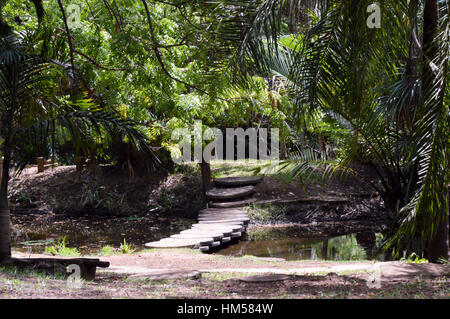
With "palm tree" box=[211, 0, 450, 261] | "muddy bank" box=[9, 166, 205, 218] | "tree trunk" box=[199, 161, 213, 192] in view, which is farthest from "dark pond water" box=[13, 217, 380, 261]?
"palm tree" box=[211, 0, 450, 261]

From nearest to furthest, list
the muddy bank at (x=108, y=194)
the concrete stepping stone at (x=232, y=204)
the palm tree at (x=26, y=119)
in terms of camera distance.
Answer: the palm tree at (x=26, y=119) < the concrete stepping stone at (x=232, y=204) < the muddy bank at (x=108, y=194)

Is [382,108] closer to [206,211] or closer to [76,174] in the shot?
[206,211]

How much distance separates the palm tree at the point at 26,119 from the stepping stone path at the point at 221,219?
14.5 feet

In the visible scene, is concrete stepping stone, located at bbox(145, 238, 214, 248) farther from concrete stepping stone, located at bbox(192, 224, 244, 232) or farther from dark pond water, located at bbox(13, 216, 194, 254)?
concrete stepping stone, located at bbox(192, 224, 244, 232)

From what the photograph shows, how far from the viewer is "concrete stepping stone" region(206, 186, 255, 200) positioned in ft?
50.2

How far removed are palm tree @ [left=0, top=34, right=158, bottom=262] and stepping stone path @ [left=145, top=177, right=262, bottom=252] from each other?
14.5 ft

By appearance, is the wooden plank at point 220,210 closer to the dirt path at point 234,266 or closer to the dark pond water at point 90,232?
the dark pond water at point 90,232

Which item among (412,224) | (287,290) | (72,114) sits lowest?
(287,290)

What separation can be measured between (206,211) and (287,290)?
32.5 feet

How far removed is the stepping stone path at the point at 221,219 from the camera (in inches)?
431

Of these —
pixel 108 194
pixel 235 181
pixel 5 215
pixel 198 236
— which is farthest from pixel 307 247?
pixel 108 194

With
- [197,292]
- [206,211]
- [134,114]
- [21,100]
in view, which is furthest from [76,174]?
[197,292]

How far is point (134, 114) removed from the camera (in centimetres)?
1151

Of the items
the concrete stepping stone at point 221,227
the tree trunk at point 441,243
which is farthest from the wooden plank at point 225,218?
the tree trunk at point 441,243
